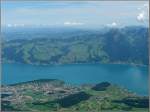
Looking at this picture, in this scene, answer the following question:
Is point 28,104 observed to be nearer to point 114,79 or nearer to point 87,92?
point 87,92

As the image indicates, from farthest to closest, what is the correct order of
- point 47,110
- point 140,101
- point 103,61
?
point 103,61 < point 140,101 < point 47,110

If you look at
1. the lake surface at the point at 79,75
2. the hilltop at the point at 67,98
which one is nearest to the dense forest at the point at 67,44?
the lake surface at the point at 79,75

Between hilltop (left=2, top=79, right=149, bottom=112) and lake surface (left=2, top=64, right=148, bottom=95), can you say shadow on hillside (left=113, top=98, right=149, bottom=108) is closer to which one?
hilltop (left=2, top=79, right=149, bottom=112)

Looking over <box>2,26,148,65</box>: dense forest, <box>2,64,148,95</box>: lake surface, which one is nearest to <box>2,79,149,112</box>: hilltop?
<box>2,64,148,95</box>: lake surface

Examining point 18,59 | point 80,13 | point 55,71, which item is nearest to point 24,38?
point 18,59

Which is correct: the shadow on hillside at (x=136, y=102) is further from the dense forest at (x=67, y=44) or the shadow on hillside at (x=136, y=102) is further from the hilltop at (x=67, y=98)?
the dense forest at (x=67, y=44)

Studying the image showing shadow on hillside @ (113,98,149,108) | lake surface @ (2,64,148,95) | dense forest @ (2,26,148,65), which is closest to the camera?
shadow on hillside @ (113,98,149,108)

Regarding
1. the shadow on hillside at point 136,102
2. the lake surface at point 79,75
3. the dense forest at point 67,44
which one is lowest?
the shadow on hillside at point 136,102

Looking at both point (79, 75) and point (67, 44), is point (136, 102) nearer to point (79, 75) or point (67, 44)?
point (79, 75)
